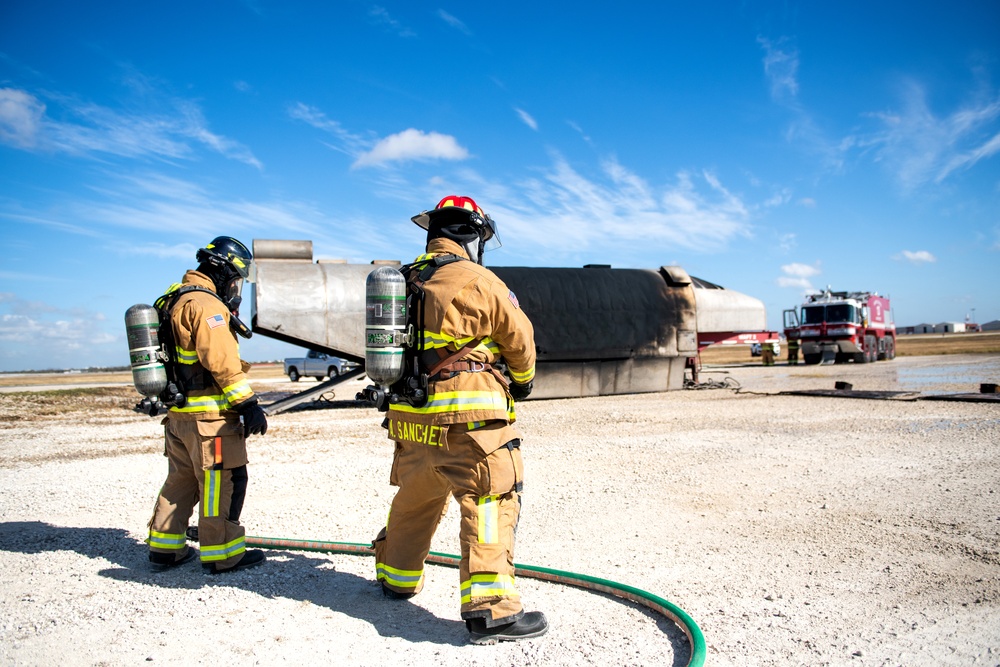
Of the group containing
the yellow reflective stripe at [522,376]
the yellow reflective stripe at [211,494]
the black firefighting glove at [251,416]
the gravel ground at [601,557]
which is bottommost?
the gravel ground at [601,557]

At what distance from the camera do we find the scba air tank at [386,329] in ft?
11.0

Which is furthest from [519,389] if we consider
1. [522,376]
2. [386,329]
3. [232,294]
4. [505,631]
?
[232,294]

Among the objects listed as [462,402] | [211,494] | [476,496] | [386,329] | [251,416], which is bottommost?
[211,494]

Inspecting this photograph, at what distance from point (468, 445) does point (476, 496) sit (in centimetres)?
24

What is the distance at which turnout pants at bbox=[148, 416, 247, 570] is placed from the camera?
4219 mm

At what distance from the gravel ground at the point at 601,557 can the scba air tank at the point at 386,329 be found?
1.30 metres

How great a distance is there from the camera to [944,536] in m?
4.71

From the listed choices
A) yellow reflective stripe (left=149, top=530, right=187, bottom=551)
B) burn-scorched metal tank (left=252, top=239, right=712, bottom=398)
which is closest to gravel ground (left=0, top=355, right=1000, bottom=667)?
yellow reflective stripe (left=149, top=530, right=187, bottom=551)

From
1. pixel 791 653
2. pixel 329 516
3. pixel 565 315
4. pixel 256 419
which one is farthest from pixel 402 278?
pixel 565 315

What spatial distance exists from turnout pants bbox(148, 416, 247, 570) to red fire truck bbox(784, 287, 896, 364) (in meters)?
26.0

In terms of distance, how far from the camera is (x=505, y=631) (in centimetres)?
319

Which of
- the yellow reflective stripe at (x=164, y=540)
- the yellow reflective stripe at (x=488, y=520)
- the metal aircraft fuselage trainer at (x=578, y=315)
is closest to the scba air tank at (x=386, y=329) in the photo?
the yellow reflective stripe at (x=488, y=520)

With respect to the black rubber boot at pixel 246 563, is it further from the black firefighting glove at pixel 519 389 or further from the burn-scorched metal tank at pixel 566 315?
the burn-scorched metal tank at pixel 566 315

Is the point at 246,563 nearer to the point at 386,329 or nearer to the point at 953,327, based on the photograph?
the point at 386,329
